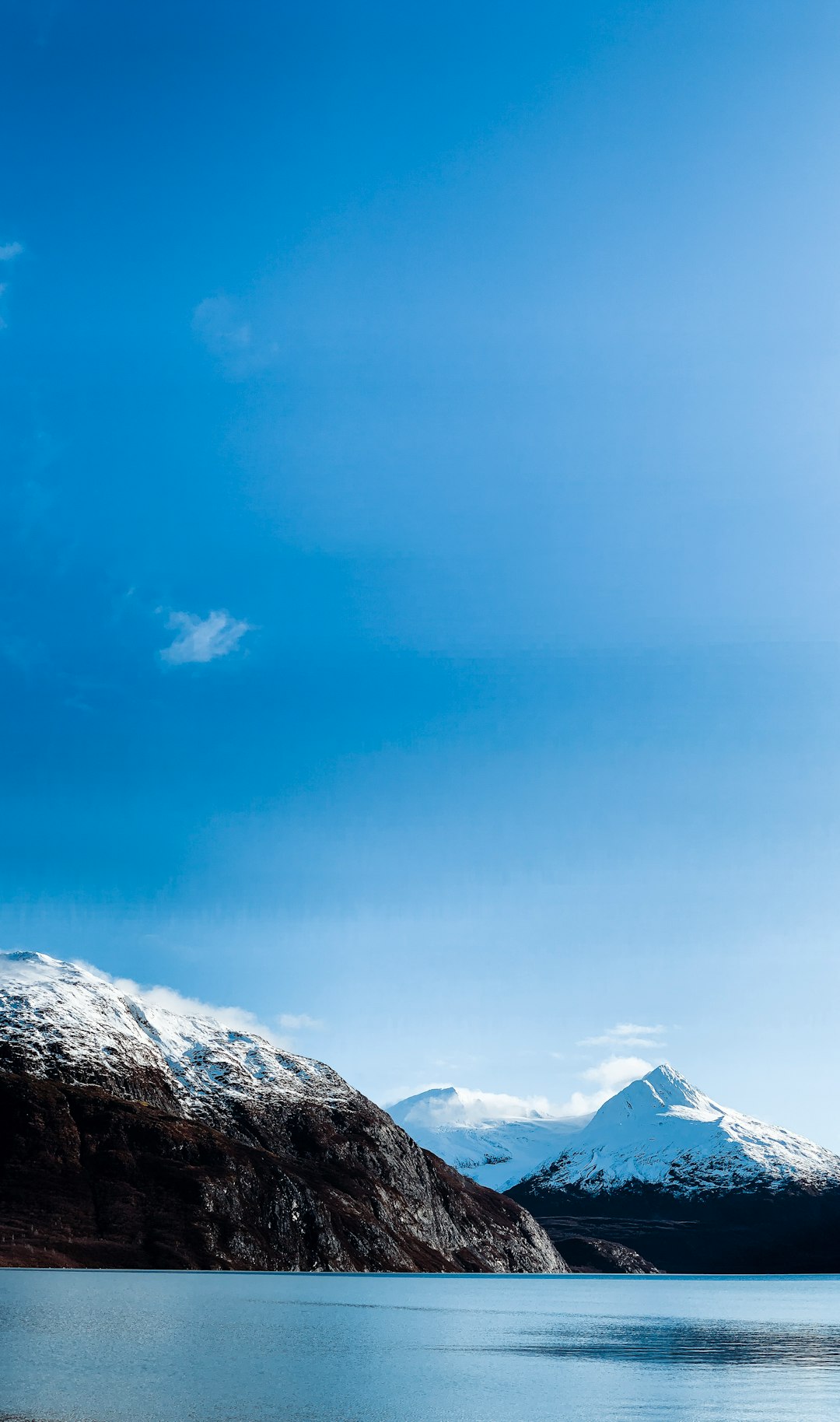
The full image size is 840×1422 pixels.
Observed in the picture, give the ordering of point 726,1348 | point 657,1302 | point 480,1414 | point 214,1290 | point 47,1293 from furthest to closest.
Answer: point 657,1302
point 214,1290
point 47,1293
point 726,1348
point 480,1414

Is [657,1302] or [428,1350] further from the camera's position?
[657,1302]

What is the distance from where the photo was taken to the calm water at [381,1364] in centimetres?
5097

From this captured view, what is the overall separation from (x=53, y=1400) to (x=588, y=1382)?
3400 cm

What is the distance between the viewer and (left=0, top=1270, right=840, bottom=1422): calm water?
167 feet

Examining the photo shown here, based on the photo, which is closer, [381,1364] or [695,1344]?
[381,1364]

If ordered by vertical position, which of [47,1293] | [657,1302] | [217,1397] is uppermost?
[217,1397]

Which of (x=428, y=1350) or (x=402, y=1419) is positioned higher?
(x=402, y=1419)

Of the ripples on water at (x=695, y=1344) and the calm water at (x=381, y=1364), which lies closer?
the calm water at (x=381, y=1364)

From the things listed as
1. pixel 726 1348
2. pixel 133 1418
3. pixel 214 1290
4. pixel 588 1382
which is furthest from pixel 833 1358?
pixel 214 1290

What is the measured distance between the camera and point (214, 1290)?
159m

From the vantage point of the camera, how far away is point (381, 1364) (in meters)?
72.8

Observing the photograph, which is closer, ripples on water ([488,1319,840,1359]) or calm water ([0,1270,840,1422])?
calm water ([0,1270,840,1422])

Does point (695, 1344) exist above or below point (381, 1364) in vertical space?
below

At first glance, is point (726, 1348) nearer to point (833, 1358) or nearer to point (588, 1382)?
point (833, 1358)
